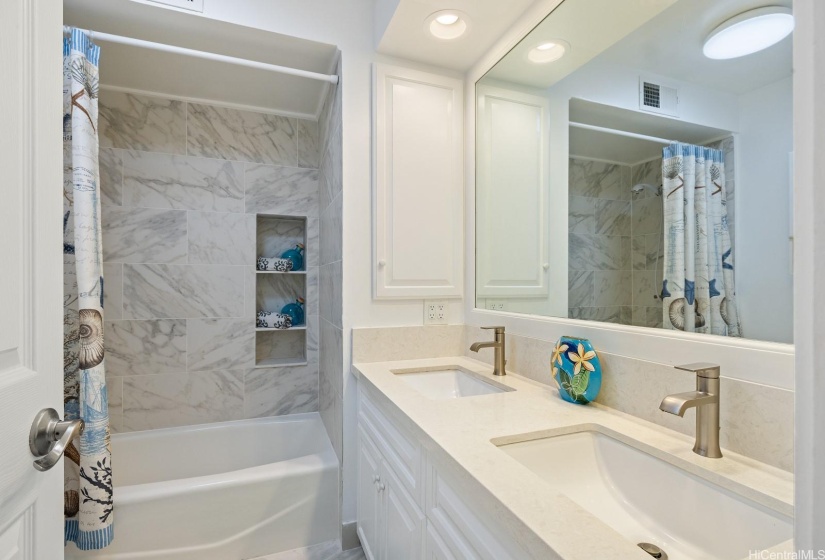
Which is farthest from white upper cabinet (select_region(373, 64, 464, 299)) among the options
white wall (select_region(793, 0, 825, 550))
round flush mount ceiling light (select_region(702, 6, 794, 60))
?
white wall (select_region(793, 0, 825, 550))

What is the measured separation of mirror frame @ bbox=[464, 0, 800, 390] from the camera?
755 mm

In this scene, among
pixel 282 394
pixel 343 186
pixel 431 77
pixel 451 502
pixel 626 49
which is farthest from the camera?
pixel 282 394

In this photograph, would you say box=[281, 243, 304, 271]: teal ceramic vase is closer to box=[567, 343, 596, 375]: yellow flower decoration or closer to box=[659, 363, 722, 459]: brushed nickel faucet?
box=[567, 343, 596, 375]: yellow flower decoration

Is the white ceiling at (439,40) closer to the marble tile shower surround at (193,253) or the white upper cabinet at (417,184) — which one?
the white upper cabinet at (417,184)

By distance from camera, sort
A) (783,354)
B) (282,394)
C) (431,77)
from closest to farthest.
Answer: (783,354) → (431,77) → (282,394)

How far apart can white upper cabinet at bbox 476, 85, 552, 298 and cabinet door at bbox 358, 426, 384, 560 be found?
83 cm

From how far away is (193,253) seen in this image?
232 centimetres

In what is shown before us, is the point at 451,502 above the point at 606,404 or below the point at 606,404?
below

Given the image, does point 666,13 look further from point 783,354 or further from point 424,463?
point 424,463

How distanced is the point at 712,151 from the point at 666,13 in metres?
0.40

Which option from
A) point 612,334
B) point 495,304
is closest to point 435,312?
point 495,304

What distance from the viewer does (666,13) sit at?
97 cm

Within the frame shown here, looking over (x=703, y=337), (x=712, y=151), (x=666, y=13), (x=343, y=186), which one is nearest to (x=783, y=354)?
(x=703, y=337)

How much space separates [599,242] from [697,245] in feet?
0.98
